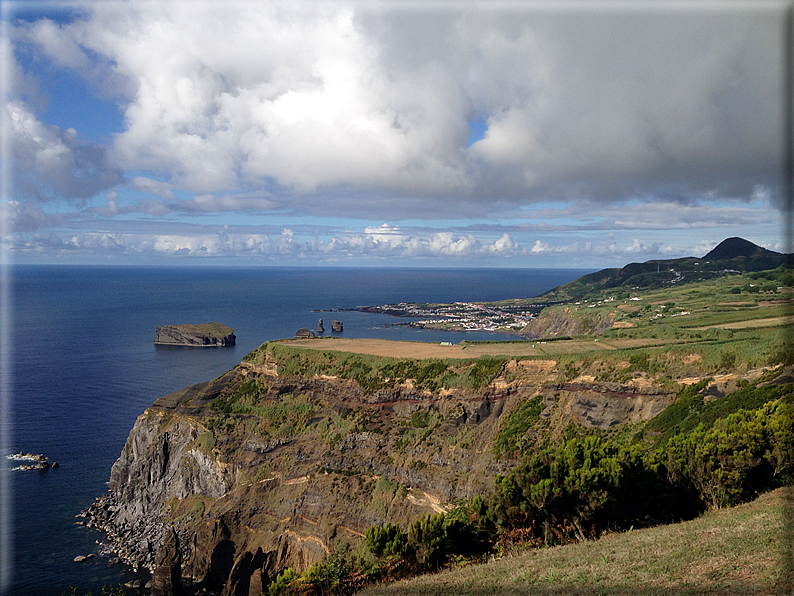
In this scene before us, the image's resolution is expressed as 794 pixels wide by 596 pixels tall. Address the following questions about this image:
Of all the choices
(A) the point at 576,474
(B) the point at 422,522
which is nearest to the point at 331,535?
(B) the point at 422,522

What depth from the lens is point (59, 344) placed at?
139 meters

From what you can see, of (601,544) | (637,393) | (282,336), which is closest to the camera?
(601,544)

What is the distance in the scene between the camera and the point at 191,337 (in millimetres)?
145750

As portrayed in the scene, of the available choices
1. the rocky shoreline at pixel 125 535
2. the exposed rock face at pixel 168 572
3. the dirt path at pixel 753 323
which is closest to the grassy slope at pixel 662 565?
the exposed rock face at pixel 168 572

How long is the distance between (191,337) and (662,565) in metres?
148

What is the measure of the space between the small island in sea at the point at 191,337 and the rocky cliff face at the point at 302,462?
85.5 m

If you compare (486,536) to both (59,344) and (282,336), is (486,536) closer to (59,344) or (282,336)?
(282,336)

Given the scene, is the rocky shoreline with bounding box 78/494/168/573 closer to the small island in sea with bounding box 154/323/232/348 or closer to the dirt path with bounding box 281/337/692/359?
the dirt path with bounding box 281/337/692/359

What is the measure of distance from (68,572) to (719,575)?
58.4 m

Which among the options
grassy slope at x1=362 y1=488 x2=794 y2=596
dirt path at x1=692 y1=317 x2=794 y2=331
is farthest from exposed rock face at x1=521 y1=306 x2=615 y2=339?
grassy slope at x1=362 y1=488 x2=794 y2=596

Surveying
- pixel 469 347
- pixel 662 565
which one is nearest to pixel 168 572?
pixel 662 565

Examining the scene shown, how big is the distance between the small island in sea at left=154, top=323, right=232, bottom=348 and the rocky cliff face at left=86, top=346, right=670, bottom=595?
85481 mm

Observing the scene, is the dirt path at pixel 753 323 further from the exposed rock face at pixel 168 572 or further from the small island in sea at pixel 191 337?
the small island in sea at pixel 191 337

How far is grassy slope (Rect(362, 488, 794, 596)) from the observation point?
14.2 meters
